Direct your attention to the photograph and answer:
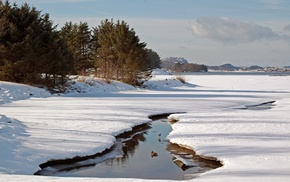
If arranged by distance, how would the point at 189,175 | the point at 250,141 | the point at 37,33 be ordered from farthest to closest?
the point at 37,33, the point at 250,141, the point at 189,175

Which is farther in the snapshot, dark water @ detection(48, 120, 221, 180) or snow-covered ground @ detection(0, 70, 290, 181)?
dark water @ detection(48, 120, 221, 180)

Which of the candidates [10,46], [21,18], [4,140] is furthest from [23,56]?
[4,140]

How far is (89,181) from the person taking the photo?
8.03 m

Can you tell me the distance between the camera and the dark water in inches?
381

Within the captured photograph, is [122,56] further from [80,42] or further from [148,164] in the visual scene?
[148,164]

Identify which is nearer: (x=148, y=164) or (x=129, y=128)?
(x=148, y=164)

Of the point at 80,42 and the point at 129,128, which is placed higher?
the point at 80,42

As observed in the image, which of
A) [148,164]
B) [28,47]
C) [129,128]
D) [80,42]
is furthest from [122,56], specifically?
[148,164]

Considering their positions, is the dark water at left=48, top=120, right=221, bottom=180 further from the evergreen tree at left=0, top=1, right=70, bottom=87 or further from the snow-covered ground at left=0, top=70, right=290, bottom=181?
the evergreen tree at left=0, top=1, right=70, bottom=87

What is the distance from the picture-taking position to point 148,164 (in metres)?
10.8

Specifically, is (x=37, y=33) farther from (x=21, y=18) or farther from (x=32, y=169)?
(x=32, y=169)

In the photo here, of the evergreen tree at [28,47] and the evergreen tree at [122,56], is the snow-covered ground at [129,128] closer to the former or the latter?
the evergreen tree at [28,47]

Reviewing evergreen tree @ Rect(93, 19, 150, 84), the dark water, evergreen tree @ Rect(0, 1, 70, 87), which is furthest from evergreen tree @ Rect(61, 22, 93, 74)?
the dark water

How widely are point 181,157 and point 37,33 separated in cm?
2258
